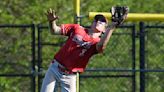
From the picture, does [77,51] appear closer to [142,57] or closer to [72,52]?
[72,52]

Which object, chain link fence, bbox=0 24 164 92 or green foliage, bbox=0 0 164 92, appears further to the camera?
green foliage, bbox=0 0 164 92

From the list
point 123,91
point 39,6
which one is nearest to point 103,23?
point 123,91

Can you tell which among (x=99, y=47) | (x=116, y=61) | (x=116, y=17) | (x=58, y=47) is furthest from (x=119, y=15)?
(x=58, y=47)

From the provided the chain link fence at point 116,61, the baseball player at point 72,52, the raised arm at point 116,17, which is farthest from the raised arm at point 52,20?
the chain link fence at point 116,61

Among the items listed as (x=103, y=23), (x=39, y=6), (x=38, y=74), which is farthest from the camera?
(x=39, y=6)

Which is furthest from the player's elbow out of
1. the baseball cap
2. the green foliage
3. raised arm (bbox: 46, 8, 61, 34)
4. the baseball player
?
the green foliage

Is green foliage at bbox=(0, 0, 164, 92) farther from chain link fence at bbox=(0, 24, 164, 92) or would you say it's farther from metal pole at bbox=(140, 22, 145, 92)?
metal pole at bbox=(140, 22, 145, 92)

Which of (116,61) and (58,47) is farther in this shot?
(58,47)

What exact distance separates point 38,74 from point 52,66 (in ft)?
6.64

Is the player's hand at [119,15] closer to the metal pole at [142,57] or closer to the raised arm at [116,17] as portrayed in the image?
the raised arm at [116,17]

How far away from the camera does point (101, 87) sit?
12.4 meters

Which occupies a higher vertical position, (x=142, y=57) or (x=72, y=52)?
(x=72, y=52)

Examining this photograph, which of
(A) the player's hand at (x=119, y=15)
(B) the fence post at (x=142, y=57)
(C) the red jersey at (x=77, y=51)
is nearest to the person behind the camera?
(A) the player's hand at (x=119, y=15)

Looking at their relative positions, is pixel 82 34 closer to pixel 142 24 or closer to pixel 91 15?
pixel 91 15
